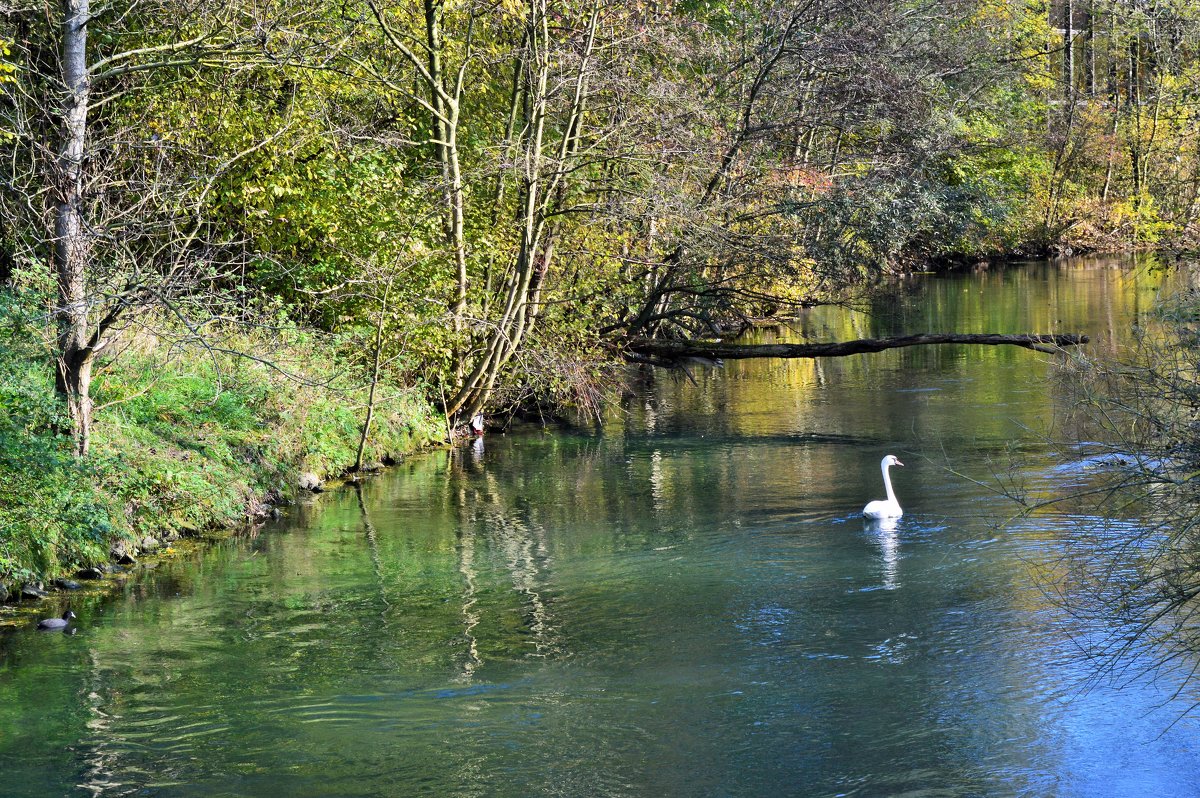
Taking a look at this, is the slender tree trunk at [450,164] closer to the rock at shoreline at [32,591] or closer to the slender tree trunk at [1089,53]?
the rock at shoreline at [32,591]

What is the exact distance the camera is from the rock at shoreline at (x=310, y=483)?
1695 centimetres

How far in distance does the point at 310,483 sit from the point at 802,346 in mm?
9004

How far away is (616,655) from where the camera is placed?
1034 cm

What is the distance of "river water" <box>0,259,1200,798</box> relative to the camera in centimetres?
827

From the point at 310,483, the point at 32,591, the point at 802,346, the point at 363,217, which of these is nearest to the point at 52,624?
the point at 32,591

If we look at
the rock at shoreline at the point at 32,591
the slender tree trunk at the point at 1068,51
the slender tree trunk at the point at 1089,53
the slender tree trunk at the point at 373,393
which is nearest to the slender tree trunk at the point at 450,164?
the slender tree trunk at the point at 373,393

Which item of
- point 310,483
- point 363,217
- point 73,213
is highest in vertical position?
point 363,217

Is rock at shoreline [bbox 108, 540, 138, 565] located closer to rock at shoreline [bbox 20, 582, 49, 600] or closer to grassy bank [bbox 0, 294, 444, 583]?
grassy bank [bbox 0, 294, 444, 583]

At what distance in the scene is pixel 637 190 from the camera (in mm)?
20188

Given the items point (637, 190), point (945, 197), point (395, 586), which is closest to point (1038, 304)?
point (945, 197)

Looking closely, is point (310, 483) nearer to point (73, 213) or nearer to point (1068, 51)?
point (73, 213)

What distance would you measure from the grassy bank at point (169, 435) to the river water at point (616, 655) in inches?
26.6

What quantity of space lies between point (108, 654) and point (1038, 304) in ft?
98.9

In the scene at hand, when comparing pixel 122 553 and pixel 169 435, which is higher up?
pixel 169 435
